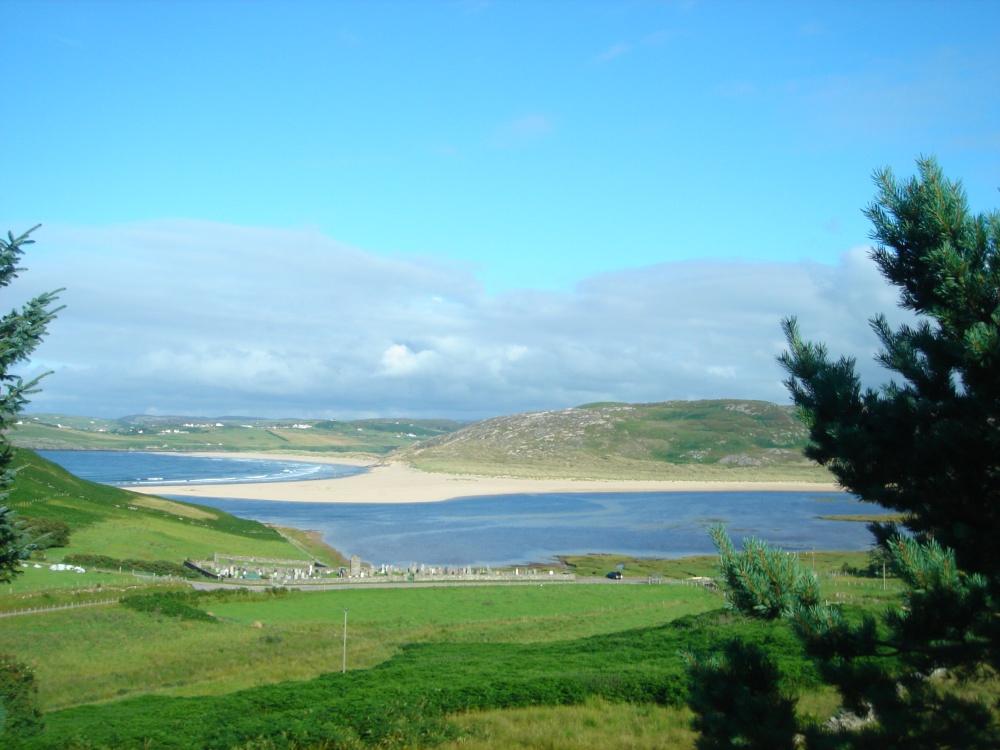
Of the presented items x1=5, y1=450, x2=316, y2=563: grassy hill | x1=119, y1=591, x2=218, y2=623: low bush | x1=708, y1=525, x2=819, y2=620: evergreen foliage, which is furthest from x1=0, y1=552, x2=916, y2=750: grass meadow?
x1=5, y1=450, x2=316, y2=563: grassy hill

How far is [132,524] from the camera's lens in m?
57.7

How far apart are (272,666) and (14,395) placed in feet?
57.9

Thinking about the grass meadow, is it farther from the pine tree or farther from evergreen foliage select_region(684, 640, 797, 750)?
the pine tree

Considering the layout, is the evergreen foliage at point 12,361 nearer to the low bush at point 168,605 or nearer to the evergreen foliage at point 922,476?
the evergreen foliage at point 922,476

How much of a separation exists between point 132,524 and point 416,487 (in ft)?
251

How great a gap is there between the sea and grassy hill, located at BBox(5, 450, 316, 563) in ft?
28.1

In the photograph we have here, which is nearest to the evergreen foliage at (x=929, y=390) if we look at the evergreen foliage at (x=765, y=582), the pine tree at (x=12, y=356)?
the evergreen foliage at (x=765, y=582)

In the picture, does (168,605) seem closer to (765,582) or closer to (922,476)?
(765,582)

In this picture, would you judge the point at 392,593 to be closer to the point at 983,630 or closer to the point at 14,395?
the point at 14,395

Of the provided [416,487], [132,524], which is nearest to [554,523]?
[132,524]

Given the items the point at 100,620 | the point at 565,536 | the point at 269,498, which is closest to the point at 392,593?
the point at 100,620

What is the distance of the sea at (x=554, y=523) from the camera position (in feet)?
211

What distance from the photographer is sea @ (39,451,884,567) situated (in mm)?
64438

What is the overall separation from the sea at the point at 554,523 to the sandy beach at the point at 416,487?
227 inches
